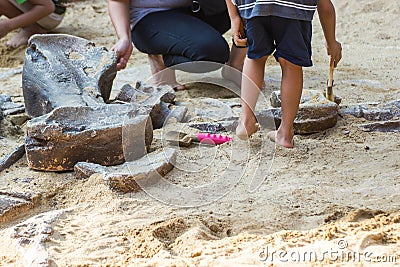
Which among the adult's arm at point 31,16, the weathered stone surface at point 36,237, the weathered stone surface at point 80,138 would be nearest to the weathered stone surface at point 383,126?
the weathered stone surface at point 80,138

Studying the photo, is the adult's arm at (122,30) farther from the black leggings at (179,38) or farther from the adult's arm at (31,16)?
the adult's arm at (31,16)

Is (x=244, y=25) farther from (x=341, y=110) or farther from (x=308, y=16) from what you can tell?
(x=341, y=110)

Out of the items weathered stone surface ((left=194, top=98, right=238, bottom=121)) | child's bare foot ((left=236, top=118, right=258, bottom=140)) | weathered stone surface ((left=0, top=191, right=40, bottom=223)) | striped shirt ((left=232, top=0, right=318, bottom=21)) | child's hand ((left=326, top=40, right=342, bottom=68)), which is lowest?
weathered stone surface ((left=194, top=98, right=238, bottom=121))

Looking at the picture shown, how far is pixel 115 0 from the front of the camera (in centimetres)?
360

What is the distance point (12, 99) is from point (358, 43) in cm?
244

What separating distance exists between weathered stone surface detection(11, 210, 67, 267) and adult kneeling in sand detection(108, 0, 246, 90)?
152 cm

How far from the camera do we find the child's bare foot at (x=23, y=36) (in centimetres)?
487

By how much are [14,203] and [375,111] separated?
1662 millimetres

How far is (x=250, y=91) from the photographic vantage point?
2.67 m

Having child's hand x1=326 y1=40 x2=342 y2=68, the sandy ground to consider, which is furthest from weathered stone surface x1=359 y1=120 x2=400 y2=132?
child's hand x1=326 y1=40 x2=342 y2=68

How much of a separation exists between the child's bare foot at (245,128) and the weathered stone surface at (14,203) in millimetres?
854

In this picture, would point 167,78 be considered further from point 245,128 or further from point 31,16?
point 31,16

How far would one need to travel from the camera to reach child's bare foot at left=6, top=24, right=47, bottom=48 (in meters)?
4.87

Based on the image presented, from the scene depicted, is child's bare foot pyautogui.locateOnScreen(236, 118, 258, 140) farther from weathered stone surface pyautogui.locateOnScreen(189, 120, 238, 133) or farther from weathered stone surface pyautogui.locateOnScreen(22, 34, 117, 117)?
weathered stone surface pyautogui.locateOnScreen(22, 34, 117, 117)
